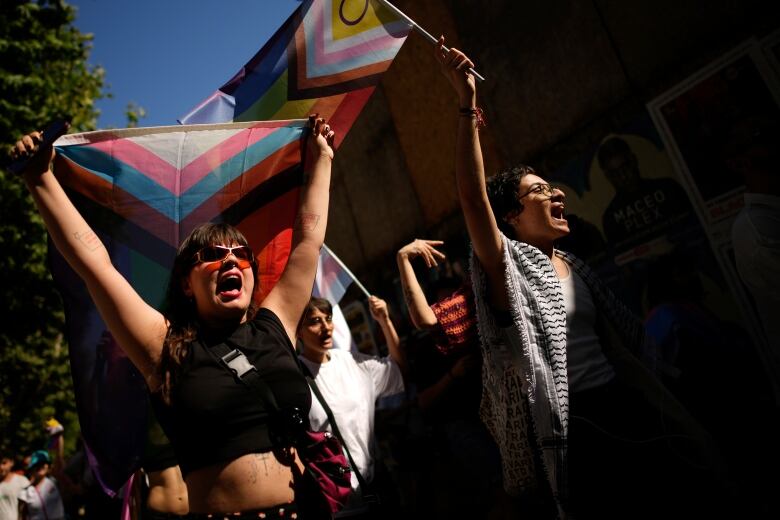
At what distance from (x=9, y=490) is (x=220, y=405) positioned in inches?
312

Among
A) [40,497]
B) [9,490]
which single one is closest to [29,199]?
[9,490]

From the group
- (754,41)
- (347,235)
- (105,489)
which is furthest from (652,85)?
(347,235)

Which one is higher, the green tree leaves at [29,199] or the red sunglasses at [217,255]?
the green tree leaves at [29,199]

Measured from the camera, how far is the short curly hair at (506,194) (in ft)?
8.16

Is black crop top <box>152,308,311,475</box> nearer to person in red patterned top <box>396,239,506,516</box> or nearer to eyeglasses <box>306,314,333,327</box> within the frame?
person in red patterned top <box>396,239,506,516</box>

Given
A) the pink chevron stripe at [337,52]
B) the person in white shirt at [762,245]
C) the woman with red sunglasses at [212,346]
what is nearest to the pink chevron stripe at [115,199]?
the woman with red sunglasses at [212,346]

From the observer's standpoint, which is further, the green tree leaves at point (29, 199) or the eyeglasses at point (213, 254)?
the green tree leaves at point (29, 199)

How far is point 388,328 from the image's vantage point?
4.09 meters

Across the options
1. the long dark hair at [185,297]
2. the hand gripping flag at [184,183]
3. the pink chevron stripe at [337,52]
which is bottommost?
the long dark hair at [185,297]

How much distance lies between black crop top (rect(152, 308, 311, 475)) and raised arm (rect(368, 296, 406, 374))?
2.31 m

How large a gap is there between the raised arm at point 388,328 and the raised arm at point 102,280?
2.40m

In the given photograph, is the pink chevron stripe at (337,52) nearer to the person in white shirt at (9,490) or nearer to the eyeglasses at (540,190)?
the eyeglasses at (540,190)

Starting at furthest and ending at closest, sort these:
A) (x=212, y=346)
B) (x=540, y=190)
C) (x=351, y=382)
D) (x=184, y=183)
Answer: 1. (x=351, y=382)
2. (x=184, y=183)
3. (x=540, y=190)
4. (x=212, y=346)

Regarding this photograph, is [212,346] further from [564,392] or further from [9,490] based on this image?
[9,490]
